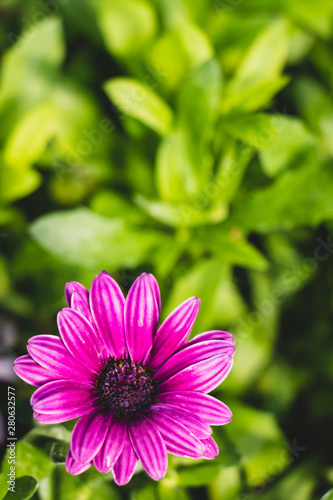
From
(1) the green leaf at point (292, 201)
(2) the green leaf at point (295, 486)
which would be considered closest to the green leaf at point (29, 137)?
(1) the green leaf at point (292, 201)

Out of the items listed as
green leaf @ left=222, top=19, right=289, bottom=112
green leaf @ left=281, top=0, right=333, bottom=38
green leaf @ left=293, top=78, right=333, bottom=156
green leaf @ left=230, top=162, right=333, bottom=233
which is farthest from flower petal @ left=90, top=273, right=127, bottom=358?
green leaf @ left=281, top=0, right=333, bottom=38

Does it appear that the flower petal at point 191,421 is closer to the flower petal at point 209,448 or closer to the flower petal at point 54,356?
the flower petal at point 209,448

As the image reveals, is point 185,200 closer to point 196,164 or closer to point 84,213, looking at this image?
point 196,164

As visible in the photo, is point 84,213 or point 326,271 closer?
point 84,213

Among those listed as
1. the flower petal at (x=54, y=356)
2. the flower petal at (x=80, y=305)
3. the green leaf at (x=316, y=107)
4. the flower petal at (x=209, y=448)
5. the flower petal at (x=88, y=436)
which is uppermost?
the green leaf at (x=316, y=107)

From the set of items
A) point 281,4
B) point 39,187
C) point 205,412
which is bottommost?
point 39,187

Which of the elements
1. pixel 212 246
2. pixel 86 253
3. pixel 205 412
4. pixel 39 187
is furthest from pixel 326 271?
pixel 205 412

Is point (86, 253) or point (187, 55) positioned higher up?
point (187, 55)
